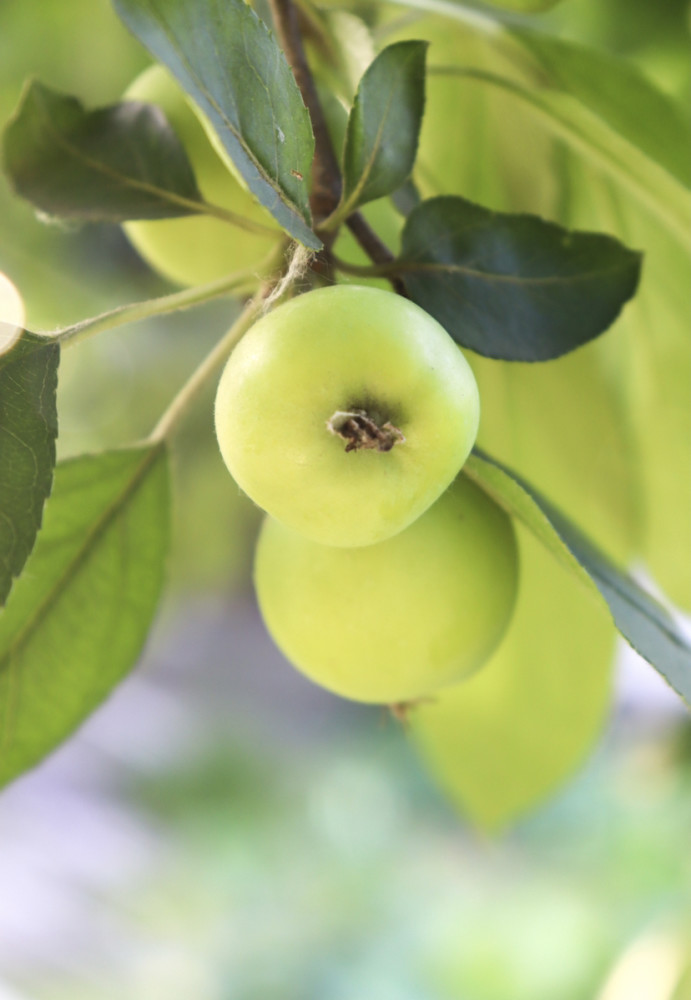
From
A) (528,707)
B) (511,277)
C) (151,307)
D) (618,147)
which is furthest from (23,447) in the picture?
(528,707)

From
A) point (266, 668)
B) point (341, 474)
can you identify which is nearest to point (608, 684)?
point (341, 474)

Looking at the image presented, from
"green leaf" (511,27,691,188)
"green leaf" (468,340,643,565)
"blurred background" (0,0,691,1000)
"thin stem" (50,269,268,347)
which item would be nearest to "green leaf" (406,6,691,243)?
"green leaf" (511,27,691,188)

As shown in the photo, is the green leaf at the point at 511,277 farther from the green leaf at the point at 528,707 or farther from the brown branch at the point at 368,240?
the green leaf at the point at 528,707

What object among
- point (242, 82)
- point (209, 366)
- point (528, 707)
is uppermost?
point (242, 82)

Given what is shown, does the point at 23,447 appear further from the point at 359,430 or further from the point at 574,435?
the point at 574,435

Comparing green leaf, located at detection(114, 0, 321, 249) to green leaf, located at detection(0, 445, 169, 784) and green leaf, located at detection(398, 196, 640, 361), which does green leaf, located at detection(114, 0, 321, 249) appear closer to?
green leaf, located at detection(398, 196, 640, 361)

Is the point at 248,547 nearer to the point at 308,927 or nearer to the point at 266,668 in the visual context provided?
the point at 266,668

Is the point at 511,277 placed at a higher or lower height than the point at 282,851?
higher
